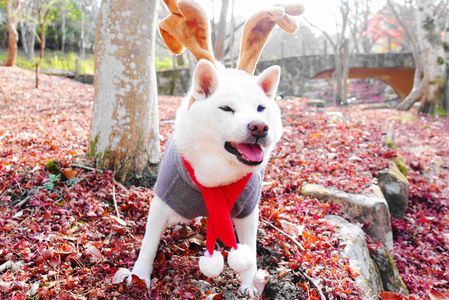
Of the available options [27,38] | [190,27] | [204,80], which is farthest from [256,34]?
[27,38]

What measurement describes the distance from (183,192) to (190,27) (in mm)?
1039

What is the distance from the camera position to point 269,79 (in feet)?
7.23

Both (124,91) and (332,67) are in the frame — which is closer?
(124,91)

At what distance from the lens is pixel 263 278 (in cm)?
247

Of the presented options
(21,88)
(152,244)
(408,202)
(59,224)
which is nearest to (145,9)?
(59,224)

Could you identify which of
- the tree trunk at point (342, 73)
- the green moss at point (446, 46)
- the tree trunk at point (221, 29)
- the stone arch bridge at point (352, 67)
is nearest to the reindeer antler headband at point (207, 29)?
the tree trunk at point (221, 29)

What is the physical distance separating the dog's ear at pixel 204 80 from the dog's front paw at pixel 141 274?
42.7 inches

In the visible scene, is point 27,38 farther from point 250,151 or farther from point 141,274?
point 250,151

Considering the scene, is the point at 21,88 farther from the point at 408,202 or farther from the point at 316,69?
the point at 316,69

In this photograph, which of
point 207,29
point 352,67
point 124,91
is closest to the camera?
point 207,29

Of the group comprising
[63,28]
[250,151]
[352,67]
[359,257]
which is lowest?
[359,257]

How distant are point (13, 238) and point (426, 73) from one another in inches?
578

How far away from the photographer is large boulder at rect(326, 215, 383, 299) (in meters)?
2.77

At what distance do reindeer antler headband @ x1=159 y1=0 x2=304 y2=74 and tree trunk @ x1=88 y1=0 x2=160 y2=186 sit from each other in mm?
1182
